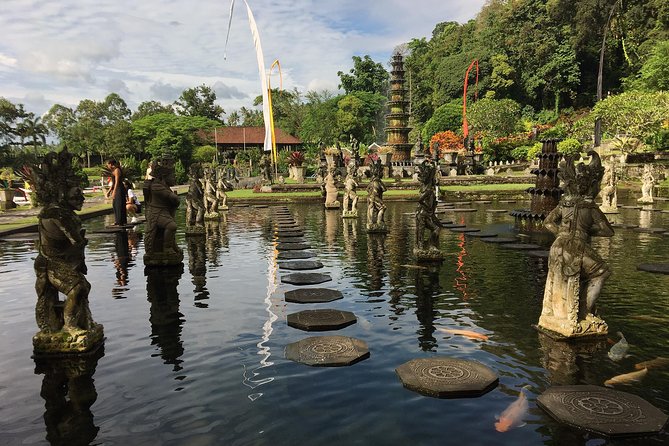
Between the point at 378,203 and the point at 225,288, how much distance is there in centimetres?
742

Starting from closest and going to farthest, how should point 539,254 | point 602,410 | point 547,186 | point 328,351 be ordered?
point 602,410
point 328,351
point 539,254
point 547,186

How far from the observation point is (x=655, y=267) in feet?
32.5

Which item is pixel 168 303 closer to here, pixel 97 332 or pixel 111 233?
pixel 97 332

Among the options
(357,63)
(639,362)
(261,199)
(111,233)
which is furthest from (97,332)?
(357,63)

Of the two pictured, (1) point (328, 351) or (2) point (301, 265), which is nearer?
(1) point (328, 351)

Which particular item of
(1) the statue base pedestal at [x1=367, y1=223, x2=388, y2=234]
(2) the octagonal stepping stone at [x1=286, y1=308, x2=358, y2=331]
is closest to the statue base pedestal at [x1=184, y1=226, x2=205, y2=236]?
(1) the statue base pedestal at [x1=367, y1=223, x2=388, y2=234]

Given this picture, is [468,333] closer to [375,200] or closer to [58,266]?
[58,266]

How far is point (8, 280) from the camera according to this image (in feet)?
32.3

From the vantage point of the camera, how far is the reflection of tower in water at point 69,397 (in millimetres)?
4082

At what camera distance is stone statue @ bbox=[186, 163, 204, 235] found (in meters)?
15.4

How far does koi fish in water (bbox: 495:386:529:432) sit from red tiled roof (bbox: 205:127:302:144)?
219 feet

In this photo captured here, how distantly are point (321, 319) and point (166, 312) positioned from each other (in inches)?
103

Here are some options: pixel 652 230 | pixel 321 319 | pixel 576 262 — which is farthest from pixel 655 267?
pixel 321 319

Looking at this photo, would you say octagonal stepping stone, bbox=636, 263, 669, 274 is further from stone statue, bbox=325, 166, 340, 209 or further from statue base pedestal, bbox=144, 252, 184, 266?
stone statue, bbox=325, 166, 340, 209
